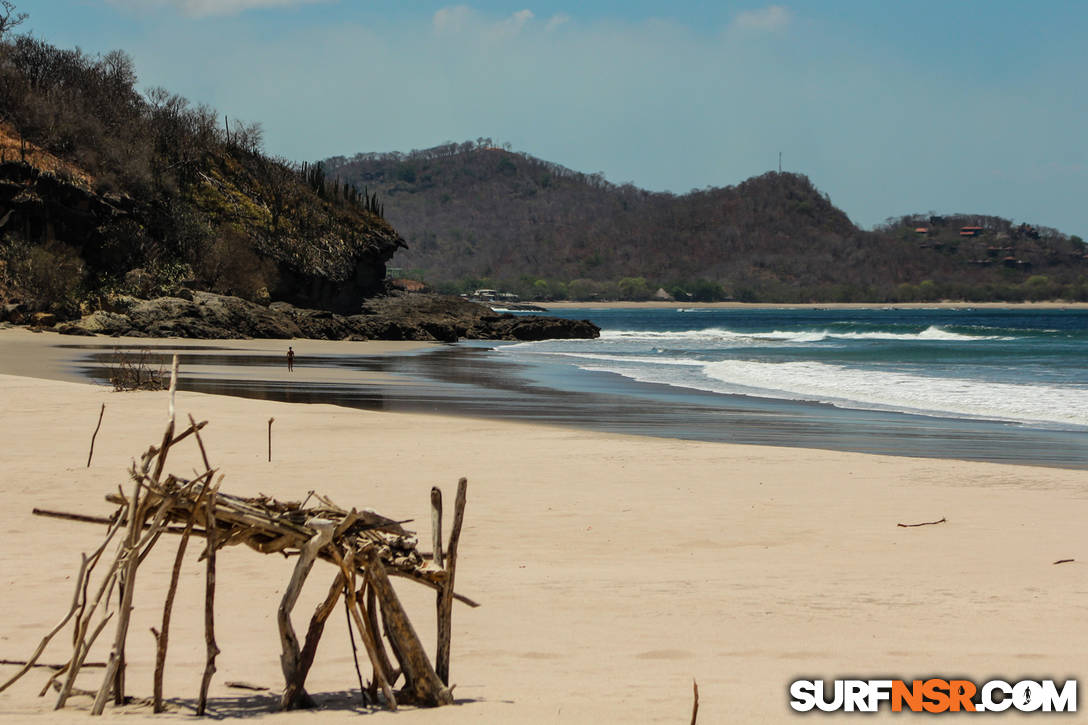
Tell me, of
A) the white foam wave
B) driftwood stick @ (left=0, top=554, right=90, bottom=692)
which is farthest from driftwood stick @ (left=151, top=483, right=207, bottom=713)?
the white foam wave

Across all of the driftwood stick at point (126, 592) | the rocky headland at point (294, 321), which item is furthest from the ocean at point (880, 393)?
the driftwood stick at point (126, 592)

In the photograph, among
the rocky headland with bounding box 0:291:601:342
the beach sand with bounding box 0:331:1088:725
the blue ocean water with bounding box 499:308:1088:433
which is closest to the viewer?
the beach sand with bounding box 0:331:1088:725

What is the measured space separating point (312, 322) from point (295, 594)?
41.8m

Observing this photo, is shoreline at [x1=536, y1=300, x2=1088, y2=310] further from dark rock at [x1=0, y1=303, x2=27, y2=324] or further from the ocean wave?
dark rock at [x1=0, y1=303, x2=27, y2=324]

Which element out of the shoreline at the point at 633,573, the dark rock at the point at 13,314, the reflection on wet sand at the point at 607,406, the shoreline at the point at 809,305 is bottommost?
the reflection on wet sand at the point at 607,406

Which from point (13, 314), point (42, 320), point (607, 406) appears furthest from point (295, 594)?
point (13, 314)

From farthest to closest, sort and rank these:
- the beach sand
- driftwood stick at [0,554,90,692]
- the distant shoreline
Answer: the distant shoreline < the beach sand < driftwood stick at [0,554,90,692]

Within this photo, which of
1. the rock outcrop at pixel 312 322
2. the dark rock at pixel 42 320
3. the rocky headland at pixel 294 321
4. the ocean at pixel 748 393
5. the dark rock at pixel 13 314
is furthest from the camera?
the rock outcrop at pixel 312 322

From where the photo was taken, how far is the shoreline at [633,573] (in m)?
4.43

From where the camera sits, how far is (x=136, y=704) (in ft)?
13.4

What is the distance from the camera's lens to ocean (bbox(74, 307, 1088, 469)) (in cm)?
1416

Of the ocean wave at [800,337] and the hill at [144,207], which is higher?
the hill at [144,207]

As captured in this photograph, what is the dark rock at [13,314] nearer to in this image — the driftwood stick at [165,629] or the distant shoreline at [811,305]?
the driftwood stick at [165,629]

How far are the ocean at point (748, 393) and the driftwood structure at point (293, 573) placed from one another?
9.57 m
